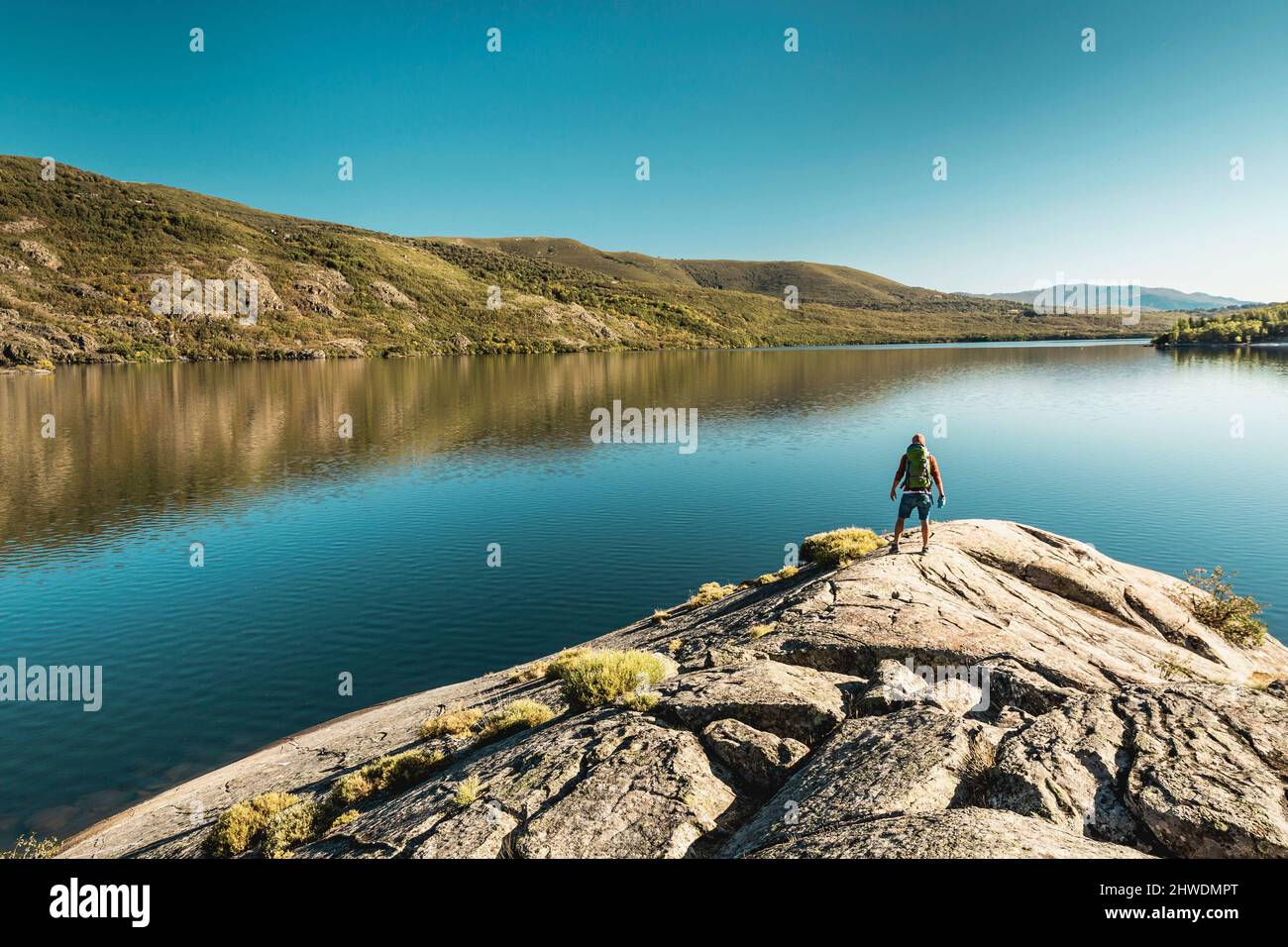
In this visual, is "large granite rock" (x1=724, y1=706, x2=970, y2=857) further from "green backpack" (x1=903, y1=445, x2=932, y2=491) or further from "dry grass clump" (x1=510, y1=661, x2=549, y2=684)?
"green backpack" (x1=903, y1=445, x2=932, y2=491)

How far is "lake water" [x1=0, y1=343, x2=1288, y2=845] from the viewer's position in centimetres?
2106

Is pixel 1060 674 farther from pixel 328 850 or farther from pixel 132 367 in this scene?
pixel 132 367

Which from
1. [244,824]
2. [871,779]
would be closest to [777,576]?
[871,779]

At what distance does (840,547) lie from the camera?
21.7m

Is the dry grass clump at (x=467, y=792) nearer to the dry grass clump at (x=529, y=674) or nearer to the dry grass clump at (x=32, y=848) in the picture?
the dry grass clump at (x=529, y=674)

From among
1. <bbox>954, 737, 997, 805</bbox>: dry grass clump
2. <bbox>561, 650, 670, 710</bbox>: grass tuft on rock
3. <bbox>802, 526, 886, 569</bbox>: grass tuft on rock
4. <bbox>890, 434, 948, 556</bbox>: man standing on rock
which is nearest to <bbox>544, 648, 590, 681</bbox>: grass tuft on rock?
<bbox>561, 650, 670, 710</bbox>: grass tuft on rock

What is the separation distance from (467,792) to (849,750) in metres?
6.41

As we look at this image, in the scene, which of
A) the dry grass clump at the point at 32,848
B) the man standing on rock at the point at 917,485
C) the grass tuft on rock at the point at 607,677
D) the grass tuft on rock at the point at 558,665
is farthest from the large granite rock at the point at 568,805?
the man standing on rock at the point at 917,485

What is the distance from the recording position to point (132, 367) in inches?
Answer: 5743

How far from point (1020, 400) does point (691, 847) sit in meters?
96.1

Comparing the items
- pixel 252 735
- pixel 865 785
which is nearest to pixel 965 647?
pixel 865 785

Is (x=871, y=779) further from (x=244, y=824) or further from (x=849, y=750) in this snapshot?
(x=244, y=824)

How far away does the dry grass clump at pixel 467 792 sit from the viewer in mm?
10797
